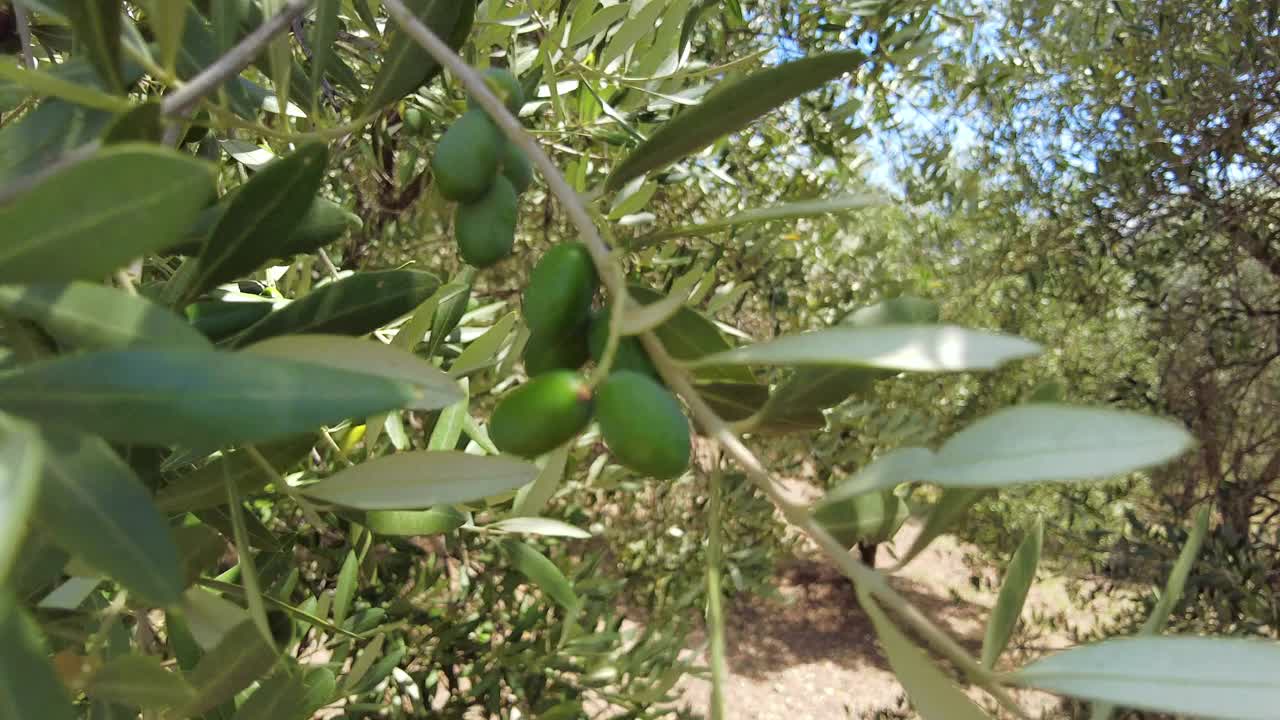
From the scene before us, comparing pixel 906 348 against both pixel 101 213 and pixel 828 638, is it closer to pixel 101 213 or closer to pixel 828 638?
pixel 101 213

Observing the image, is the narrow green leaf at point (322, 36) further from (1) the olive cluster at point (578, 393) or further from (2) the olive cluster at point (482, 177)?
(1) the olive cluster at point (578, 393)

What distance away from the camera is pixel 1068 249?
4.06 meters

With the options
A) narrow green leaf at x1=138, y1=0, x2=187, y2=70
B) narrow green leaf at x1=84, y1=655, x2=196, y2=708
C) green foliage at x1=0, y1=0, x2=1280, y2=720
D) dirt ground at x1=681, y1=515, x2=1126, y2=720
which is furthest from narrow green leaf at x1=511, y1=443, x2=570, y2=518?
dirt ground at x1=681, y1=515, x2=1126, y2=720

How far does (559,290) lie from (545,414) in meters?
0.10

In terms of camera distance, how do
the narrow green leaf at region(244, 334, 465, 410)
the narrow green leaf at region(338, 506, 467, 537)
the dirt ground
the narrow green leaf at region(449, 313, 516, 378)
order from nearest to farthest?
the narrow green leaf at region(244, 334, 465, 410)
the narrow green leaf at region(338, 506, 467, 537)
the narrow green leaf at region(449, 313, 516, 378)
the dirt ground

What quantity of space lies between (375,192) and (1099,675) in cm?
241

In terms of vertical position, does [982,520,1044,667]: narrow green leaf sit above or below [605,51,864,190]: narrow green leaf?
below

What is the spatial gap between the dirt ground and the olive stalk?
211 inches

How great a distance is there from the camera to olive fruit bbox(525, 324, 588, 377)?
2.25ft

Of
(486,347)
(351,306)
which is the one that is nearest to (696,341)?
(351,306)

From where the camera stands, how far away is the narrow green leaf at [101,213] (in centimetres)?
39

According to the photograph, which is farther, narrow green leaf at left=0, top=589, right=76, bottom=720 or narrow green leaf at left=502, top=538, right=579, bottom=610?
narrow green leaf at left=502, top=538, right=579, bottom=610

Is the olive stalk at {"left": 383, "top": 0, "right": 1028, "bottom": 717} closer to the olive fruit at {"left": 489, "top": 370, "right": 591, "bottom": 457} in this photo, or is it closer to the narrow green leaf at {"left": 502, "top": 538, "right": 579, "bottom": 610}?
the olive fruit at {"left": 489, "top": 370, "right": 591, "bottom": 457}

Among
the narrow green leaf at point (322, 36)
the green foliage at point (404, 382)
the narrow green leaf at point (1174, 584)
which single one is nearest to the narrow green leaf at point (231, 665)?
the green foliage at point (404, 382)
